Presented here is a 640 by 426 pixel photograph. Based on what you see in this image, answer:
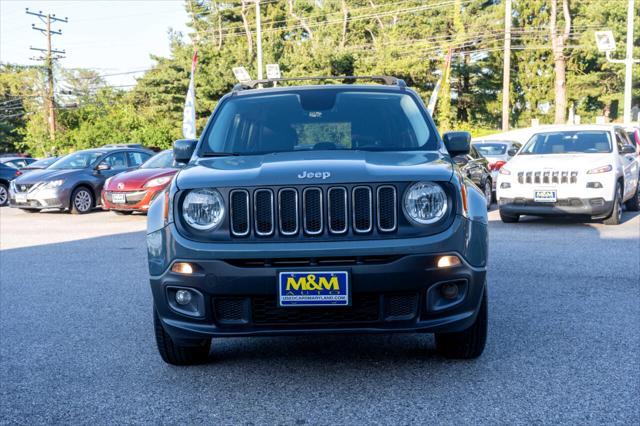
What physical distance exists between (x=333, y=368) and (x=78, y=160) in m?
15.0

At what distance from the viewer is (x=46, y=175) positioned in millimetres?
17078

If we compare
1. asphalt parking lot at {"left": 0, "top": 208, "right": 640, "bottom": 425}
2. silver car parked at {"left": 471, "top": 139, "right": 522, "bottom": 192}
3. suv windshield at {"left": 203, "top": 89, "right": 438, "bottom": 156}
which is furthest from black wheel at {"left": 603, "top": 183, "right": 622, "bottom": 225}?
suv windshield at {"left": 203, "top": 89, "right": 438, "bottom": 156}

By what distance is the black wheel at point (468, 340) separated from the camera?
4211 millimetres

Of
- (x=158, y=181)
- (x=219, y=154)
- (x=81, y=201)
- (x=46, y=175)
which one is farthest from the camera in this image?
(x=46, y=175)

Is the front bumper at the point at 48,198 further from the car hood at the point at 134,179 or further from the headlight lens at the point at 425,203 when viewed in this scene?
the headlight lens at the point at 425,203

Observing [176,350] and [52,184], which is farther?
[52,184]

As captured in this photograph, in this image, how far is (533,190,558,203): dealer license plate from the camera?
36.5ft

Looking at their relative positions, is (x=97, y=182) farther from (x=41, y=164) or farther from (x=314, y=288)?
(x=314, y=288)

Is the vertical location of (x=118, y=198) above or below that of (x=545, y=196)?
below

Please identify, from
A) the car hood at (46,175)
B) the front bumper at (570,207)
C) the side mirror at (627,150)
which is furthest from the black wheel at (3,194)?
the side mirror at (627,150)

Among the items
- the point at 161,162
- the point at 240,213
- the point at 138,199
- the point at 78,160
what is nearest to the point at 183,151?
the point at 240,213

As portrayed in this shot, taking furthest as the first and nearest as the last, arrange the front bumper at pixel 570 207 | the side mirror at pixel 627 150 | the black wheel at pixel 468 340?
the side mirror at pixel 627 150 < the front bumper at pixel 570 207 < the black wheel at pixel 468 340

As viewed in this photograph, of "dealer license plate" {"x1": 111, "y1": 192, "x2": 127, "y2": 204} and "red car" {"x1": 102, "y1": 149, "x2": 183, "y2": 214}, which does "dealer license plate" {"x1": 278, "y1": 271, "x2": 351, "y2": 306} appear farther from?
"dealer license plate" {"x1": 111, "y1": 192, "x2": 127, "y2": 204}

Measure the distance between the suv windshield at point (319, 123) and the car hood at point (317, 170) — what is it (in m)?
0.45
